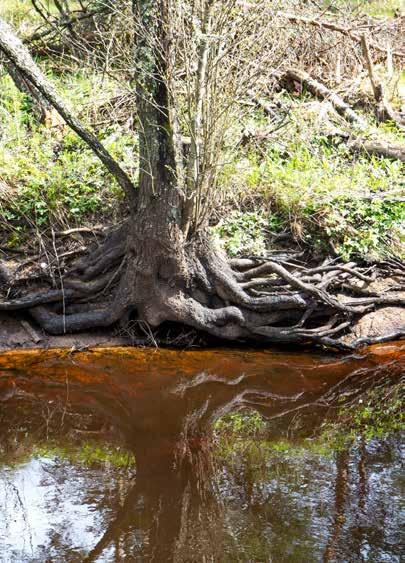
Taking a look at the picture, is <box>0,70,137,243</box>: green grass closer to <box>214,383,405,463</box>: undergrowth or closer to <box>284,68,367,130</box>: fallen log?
<box>284,68,367,130</box>: fallen log

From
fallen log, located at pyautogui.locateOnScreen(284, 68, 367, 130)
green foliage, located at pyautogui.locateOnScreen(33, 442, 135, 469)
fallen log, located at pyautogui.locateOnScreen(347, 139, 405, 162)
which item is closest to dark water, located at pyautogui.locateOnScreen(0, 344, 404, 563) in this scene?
green foliage, located at pyautogui.locateOnScreen(33, 442, 135, 469)

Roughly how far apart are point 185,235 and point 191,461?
282cm

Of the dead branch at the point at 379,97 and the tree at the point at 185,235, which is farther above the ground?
the dead branch at the point at 379,97

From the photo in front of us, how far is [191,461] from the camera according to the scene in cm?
560

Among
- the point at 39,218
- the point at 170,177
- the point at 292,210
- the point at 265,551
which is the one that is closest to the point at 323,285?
the point at 292,210

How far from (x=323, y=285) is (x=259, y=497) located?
11.0 ft

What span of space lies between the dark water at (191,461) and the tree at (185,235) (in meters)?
0.43

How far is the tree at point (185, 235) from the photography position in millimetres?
7074

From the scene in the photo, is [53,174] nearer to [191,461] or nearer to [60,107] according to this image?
[60,107]

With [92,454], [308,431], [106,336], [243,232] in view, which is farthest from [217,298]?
[92,454]

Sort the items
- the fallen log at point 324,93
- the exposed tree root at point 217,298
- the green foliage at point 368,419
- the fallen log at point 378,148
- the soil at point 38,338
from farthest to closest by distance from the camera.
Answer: the fallen log at point 324,93
the fallen log at point 378,148
the soil at point 38,338
the exposed tree root at point 217,298
the green foliage at point 368,419

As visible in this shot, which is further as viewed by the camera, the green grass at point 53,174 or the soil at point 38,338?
the green grass at point 53,174

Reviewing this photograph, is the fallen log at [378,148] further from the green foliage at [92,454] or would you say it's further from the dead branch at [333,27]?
the green foliage at [92,454]

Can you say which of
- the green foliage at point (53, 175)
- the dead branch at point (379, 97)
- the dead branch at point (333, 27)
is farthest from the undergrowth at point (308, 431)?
the dead branch at point (333, 27)
